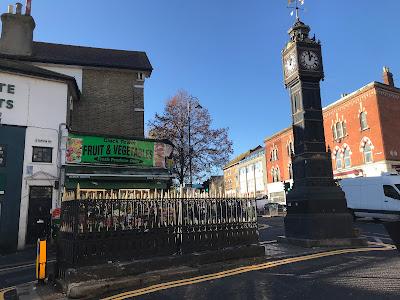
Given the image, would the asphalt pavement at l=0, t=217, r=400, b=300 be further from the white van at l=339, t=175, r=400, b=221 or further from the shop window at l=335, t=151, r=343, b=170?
the shop window at l=335, t=151, r=343, b=170

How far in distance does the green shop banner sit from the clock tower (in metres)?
9.76

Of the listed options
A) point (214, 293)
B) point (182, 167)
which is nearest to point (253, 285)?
point (214, 293)

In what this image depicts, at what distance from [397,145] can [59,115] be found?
94.2ft

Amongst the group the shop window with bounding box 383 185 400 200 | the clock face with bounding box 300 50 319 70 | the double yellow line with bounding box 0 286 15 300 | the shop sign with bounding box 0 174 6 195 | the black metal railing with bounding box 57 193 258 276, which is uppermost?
the clock face with bounding box 300 50 319 70

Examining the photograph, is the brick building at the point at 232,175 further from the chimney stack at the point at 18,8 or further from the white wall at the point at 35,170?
the white wall at the point at 35,170

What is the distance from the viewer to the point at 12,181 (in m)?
16.9

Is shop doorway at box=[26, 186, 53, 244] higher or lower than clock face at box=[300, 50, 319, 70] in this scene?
lower

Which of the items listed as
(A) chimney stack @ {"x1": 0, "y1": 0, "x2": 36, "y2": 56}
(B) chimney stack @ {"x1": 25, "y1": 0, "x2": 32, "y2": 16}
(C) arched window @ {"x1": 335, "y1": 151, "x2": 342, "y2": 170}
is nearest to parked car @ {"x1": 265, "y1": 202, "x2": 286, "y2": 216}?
(C) arched window @ {"x1": 335, "y1": 151, "x2": 342, "y2": 170}

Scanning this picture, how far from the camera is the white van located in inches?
846

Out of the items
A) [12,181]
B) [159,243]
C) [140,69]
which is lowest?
[159,243]

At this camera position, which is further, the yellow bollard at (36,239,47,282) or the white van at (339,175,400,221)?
the white van at (339,175,400,221)

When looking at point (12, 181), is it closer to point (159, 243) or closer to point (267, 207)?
point (159, 243)

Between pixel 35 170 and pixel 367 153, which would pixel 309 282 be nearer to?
pixel 35 170

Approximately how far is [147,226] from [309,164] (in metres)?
6.84
